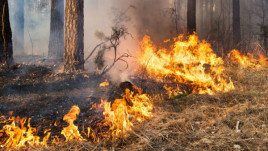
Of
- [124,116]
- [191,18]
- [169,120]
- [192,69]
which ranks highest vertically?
[191,18]

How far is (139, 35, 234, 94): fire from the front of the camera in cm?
529

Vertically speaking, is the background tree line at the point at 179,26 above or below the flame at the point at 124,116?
above

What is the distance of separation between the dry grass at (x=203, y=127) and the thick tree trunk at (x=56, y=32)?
5.12m

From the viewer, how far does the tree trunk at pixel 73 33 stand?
6.21 meters

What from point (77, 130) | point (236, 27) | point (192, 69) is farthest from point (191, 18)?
point (77, 130)

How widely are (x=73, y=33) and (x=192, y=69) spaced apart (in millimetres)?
3392

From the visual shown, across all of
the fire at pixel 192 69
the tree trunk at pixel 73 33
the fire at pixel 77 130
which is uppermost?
the tree trunk at pixel 73 33

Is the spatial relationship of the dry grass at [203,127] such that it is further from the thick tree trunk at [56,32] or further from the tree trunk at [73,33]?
the thick tree trunk at [56,32]

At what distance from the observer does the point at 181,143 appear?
8.87ft

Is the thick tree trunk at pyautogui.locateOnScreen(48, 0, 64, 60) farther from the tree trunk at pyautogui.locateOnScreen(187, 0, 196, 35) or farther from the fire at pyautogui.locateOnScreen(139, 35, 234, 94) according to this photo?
the tree trunk at pyautogui.locateOnScreen(187, 0, 196, 35)

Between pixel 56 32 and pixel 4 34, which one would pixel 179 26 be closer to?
pixel 56 32

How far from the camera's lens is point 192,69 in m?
5.73

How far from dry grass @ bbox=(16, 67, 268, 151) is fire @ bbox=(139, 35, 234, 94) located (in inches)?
31.7

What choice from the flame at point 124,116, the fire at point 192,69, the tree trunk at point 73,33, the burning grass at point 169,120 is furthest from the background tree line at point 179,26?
the flame at point 124,116
